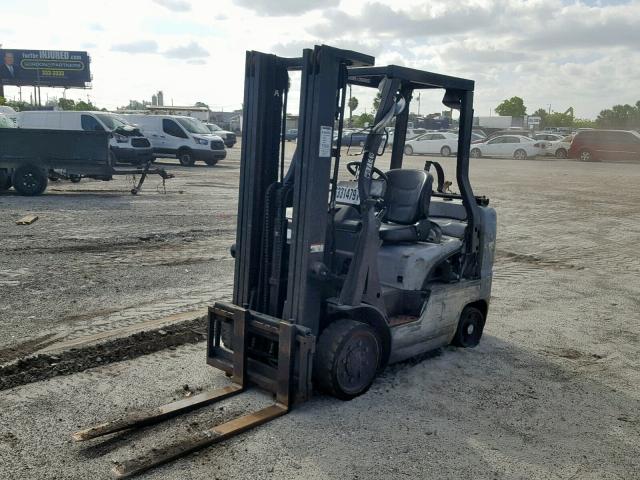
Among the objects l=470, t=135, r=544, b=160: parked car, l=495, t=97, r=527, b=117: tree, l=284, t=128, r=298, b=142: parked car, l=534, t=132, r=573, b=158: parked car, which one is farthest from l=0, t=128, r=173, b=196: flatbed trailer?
l=495, t=97, r=527, b=117: tree

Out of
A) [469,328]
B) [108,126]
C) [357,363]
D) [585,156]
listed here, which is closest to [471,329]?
[469,328]

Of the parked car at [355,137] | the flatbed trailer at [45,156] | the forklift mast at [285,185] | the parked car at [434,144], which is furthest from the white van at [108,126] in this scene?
the parked car at [434,144]

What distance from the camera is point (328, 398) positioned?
4.88 metres

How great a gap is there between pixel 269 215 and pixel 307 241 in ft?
1.53

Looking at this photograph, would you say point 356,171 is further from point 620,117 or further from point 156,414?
point 620,117

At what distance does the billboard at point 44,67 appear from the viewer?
2864 inches

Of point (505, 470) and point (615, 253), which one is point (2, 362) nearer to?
point (505, 470)

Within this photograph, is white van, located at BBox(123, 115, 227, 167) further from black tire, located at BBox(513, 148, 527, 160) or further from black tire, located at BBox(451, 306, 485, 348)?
black tire, located at BBox(451, 306, 485, 348)

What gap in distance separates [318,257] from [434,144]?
34.0 metres

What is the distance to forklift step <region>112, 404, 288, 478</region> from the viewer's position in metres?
3.78

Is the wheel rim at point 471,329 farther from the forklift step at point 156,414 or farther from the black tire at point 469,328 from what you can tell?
the forklift step at point 156,414

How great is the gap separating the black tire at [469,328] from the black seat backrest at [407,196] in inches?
48.4

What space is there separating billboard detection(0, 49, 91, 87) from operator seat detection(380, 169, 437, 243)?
7450 centimetres

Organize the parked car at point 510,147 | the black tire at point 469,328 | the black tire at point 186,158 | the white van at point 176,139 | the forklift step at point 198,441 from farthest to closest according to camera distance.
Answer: the parked car at point 510,147 < the black tire at point 186,158 < the white van at point 176,139 < the black tire at point 469,328 < the forklift step at point 198,441
